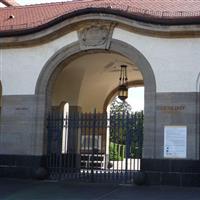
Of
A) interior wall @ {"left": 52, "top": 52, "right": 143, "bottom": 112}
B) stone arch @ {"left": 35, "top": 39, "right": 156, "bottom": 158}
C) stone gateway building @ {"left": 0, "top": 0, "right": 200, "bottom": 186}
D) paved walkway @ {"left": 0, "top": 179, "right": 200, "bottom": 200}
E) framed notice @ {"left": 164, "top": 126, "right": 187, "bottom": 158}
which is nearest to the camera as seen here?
paved walkway @ {"left": 0, "top": 179, "right": 200, "bottom": 200}

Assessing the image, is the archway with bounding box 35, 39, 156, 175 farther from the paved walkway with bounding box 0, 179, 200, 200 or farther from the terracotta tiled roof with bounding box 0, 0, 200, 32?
the paved walkway with bounding box 0, 179, 200, 200

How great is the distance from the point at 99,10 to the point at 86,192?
584cm

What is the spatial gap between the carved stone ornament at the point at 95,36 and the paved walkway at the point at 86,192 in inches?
179

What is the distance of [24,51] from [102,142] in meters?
7.14

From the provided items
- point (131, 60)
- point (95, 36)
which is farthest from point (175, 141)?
point (95, 36)

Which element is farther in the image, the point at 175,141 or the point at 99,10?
the point at 99,10

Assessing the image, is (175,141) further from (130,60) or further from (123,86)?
(123,86)

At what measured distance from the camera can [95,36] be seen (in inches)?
638

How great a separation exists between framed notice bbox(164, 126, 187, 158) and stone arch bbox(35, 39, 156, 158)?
16.7 inches

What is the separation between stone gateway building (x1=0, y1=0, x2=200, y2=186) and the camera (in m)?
14.8

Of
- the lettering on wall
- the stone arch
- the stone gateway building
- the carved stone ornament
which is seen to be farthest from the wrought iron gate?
the carved stone ornament

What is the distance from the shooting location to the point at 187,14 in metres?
16.0

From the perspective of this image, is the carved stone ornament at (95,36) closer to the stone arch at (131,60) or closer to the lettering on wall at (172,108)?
the stone arch at (131,60)

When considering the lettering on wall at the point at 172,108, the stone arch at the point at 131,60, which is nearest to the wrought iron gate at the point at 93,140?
the stone arch at the point at 131,60
